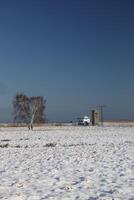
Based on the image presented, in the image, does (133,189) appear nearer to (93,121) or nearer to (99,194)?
(99,194)

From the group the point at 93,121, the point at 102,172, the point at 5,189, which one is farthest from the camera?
the point at 93,121

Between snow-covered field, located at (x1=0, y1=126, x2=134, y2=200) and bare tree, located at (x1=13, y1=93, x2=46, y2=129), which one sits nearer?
snow-covered field, located at (x1=0, y1=126, x2=134, y2=200)

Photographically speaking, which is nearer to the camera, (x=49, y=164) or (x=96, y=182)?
(x=96, y=182)

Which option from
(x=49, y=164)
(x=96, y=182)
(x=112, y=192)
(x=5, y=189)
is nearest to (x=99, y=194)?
(x=112, y=192)

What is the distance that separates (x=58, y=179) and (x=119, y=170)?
2777 mm

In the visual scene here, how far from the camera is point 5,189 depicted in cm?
1282

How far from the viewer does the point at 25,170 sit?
1698cm

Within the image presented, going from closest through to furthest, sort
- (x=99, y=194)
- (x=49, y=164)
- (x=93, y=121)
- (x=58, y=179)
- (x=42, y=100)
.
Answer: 1. (x=99, y=194)
2. (x=58, y=179)
3. (x=49, y=164)
4. (x=42, y=100)
5. (x=93, y=121)

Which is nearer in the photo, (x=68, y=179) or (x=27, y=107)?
(x=68, y=179)

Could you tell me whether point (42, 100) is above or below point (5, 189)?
above

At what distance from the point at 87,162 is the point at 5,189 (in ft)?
22.9

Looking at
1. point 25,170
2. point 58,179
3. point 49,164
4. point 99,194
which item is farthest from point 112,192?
point 49,164

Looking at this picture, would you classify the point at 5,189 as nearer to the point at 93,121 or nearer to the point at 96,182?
the point at 96,182

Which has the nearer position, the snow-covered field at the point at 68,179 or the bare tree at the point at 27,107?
the snow-covered field at the point at 68,179
